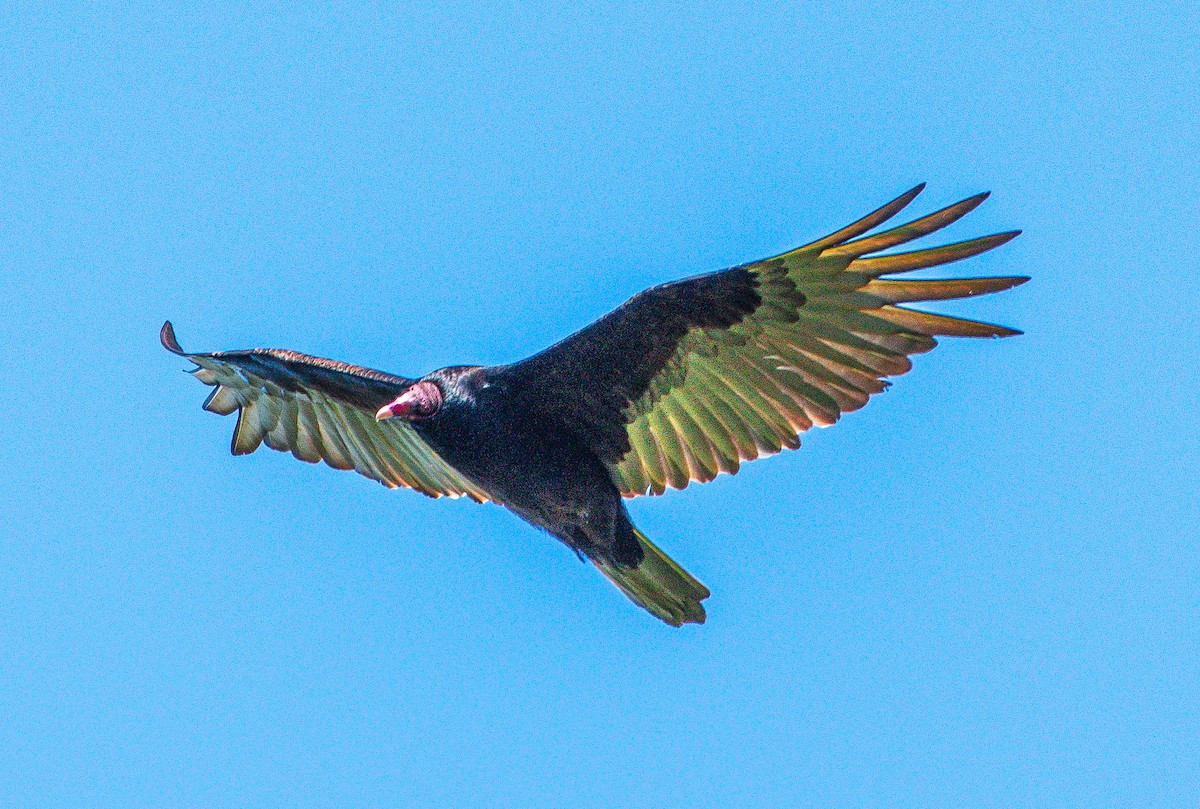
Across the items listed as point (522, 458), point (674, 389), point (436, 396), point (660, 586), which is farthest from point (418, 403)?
point (660, 586)

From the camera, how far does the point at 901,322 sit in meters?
7.25

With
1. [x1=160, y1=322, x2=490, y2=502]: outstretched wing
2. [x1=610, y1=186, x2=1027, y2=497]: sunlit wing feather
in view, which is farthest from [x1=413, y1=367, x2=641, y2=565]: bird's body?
[x1=160, y1=322, x2=490, y2=502]: outstretched wing

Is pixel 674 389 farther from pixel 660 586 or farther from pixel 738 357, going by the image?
pixel 660 586

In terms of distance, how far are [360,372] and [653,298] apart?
196 centimetres

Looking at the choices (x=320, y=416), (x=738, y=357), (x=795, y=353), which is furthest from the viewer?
(x=320, y=416)

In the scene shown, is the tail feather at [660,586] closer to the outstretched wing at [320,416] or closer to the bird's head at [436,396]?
the outstretched wing at [320,416]

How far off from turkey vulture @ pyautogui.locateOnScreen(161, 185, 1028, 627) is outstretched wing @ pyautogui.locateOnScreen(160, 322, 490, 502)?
460 mm

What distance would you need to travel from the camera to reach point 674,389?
25.5 ft

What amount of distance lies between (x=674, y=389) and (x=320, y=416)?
8.11 feet

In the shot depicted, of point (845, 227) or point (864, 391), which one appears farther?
point (864, 391)

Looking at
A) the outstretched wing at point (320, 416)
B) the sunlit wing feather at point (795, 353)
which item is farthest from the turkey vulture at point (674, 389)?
the outstretched wing at point (320, 416)

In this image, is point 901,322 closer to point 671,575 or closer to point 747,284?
point 747,284

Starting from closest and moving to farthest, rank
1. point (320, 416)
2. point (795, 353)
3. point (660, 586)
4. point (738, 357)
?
point (795, 353) < point (738, 357) < point (660, 586) < point (320, 416)

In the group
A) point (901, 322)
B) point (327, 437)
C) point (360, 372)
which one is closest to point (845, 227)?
→ point (901, 322)
